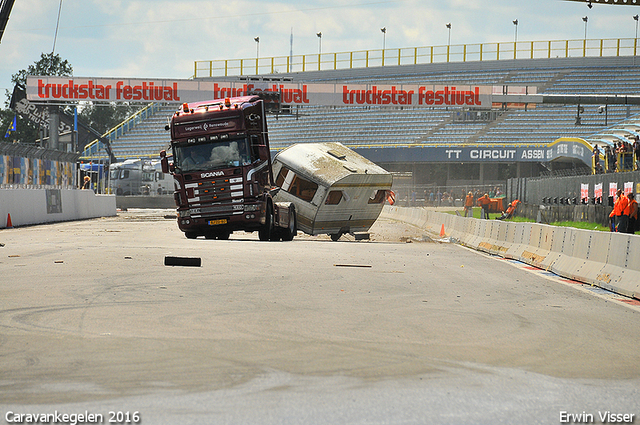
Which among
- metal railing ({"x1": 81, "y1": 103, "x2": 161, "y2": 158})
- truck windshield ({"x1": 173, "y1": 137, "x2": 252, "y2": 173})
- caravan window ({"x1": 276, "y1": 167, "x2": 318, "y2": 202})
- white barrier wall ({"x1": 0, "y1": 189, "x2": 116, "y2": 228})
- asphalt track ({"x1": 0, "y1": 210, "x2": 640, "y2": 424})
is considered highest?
metal railing ({"x1": 81, "y1": 103, "x2": 161, "y2": 158})

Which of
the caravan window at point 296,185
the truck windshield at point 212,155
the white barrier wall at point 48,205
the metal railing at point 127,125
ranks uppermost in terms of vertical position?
the metal railing at point 127,125

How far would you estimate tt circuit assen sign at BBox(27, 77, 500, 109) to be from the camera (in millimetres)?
45281

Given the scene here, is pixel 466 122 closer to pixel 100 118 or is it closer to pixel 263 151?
pixel 263 151

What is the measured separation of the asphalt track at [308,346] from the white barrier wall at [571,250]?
41cm

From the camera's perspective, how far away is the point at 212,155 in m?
21.1

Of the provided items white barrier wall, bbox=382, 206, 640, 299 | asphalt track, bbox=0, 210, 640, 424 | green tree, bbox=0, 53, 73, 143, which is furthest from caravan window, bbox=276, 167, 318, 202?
green tree, bbox=0, 53, 73, 143

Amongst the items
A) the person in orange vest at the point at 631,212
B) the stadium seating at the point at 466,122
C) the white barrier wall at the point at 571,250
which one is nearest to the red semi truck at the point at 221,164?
the white barrier wall at the point at 571,250

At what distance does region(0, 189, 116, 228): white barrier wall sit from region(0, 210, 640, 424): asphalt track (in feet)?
51.2

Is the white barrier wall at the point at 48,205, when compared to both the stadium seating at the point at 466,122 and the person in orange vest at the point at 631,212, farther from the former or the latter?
the stadium seating at the point at 466,122

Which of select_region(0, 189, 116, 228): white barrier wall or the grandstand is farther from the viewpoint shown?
the grandstand

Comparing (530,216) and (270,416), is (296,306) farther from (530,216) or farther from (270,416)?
(530,216)

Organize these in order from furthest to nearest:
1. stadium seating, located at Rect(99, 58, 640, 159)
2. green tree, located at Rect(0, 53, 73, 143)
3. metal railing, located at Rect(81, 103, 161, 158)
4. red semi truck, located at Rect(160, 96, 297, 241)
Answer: green tree, located at Rect(0, 53, 73, 143) < metal railing, located at Rect(81, 103, 161, 158) < stadium seating, located at Rect(99, 58, 640, 159) < red semi truck, located at Rect(160, 96, 297, 241)

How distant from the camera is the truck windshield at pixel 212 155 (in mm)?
20984

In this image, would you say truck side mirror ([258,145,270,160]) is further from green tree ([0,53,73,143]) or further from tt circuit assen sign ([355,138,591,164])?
green tree ([0,53,73,143])
